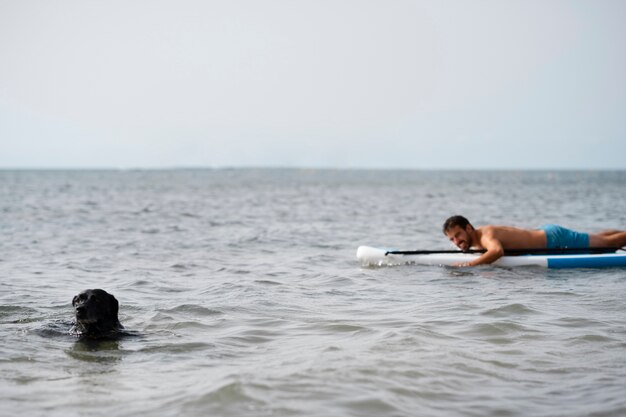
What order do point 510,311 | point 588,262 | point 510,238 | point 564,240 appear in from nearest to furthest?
point 510,311 → point 588,262 → point 510,238 → point 564,240

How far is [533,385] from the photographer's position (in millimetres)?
5000

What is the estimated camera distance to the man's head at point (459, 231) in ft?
35.7

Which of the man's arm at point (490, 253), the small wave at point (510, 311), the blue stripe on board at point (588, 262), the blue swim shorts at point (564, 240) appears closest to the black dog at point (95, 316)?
the small wave at point (510, 311)

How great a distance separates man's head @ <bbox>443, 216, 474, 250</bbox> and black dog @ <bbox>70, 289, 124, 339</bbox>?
565 centimetres

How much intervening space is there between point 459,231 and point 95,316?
606 centimetres

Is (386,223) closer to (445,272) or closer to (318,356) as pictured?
(445,272)

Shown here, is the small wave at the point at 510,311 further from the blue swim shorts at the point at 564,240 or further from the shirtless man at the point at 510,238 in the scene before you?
the blue swim shorts at the point at 564,240

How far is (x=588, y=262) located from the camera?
10.8m

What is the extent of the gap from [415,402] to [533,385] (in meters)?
0.87

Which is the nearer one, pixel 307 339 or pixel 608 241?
pixel 307 339

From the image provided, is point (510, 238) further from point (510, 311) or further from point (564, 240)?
point (510, 311)

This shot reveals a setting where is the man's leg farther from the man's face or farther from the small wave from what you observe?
the small wave

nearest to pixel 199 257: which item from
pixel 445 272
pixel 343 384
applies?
pixel 445 272

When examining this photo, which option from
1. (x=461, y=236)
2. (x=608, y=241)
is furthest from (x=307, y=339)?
(x=608, y=241)
